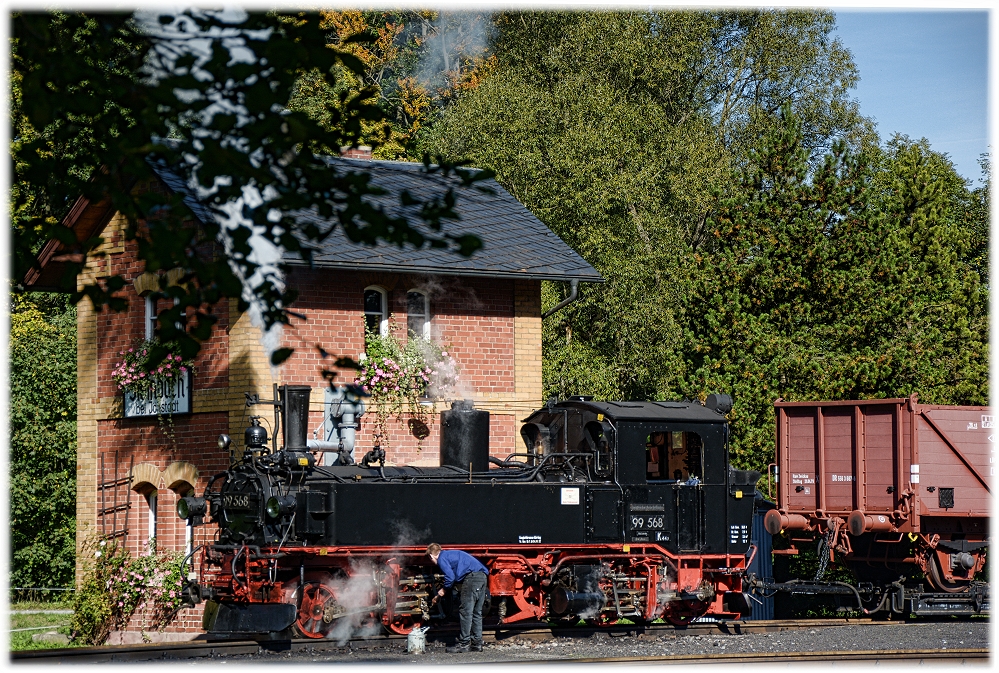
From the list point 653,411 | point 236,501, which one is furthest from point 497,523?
point 236,501

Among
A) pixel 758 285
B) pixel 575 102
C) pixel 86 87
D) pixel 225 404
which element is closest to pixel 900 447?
pixel 758 285

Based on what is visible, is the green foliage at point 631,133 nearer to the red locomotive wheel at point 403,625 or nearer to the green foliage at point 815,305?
the green foliage at point 815,305

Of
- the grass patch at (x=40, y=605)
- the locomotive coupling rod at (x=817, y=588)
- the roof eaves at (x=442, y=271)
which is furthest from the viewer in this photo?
the grass patch at (x=40, y=605)

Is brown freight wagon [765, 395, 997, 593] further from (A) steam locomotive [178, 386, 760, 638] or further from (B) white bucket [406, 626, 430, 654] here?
(B) white bucket [406, 626, 430, 654]

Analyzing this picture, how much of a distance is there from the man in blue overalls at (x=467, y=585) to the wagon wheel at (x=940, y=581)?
6.03 m

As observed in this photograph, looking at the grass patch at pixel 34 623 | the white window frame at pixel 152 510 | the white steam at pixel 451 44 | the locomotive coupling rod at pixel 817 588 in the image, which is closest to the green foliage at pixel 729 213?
the white steam at pixel 451 44

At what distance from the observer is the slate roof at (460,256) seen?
51.9 feet

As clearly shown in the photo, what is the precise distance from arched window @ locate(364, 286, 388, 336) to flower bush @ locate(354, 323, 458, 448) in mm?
188

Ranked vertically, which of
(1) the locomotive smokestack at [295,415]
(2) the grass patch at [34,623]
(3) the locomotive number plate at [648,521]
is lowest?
(2) the grass patch at [34,623]

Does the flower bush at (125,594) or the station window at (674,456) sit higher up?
the station window at (674,456)

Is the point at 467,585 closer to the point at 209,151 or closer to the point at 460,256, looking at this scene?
the point at 460,256

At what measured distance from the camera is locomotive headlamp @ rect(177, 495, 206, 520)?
1302 cm

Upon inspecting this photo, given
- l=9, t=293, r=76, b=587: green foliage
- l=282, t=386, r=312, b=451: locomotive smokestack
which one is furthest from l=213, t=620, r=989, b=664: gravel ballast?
l=9, t=293, r=76, b=587: green foliage

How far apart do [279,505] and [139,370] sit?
5.21m
